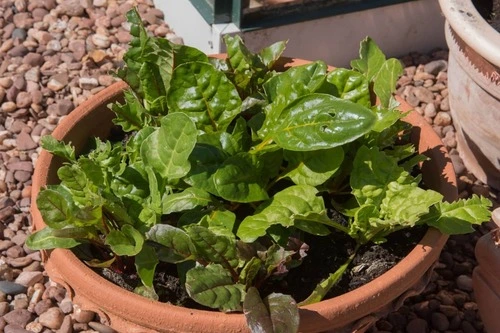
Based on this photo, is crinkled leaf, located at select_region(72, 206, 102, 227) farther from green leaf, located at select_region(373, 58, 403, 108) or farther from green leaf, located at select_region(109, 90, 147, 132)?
green leaf, located at select_region(373, 58, 403, 108)

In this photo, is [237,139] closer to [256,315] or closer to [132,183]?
[132,183]

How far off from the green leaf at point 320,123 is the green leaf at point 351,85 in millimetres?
183

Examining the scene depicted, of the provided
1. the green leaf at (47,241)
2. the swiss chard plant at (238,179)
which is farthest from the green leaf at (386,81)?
the green leaf at (47,241)

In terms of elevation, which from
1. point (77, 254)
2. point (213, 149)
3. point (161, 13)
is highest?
point (213, 149)

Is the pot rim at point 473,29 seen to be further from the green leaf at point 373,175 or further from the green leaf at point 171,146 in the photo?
the green leaf at point 171,146

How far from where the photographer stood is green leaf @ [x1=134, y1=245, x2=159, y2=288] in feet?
4.73

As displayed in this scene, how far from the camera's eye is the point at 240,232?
4.84 feet

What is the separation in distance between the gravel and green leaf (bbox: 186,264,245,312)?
0.57 m

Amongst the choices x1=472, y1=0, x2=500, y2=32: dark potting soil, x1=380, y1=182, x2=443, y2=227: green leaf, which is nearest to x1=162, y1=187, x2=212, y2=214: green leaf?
x1=380, y1=182, x2=443, y2=227: green leaf

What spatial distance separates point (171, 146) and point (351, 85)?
42 centimetres

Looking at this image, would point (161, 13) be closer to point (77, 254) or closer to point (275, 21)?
point (275, 21)

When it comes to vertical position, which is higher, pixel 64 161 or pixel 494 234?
pixel 64 161

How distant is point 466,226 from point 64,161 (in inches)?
32.8

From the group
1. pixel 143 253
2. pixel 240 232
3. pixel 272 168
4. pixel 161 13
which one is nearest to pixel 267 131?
pixel 272 168
